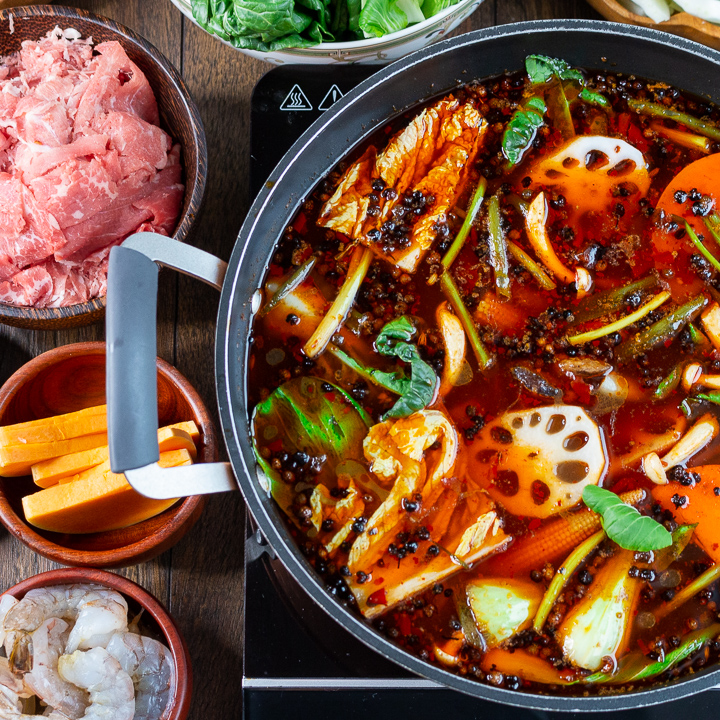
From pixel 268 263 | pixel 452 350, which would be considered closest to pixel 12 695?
pixel 268 263

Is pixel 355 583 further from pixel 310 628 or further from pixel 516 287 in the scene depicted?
pixel 516 287

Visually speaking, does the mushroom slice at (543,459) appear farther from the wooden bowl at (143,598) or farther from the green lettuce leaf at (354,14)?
the green lettuce leaf at (354,14)

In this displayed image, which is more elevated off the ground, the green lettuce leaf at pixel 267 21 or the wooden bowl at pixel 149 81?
the green lettuce leaf at pixel 267 21

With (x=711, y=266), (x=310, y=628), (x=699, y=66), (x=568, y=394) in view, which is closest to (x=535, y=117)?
(x=699, y=66)

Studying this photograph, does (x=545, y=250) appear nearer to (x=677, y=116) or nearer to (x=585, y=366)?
(x=585, y=366)

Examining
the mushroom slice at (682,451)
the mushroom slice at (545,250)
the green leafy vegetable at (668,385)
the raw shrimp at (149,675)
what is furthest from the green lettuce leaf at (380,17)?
the raw shrimp at (149,675)

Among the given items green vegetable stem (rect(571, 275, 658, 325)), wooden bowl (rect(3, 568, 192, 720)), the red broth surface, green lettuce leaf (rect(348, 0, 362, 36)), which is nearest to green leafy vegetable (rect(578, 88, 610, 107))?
the red broth surface

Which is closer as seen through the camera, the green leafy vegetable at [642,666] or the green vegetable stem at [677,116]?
the green leafy vegetable at [642,666]
